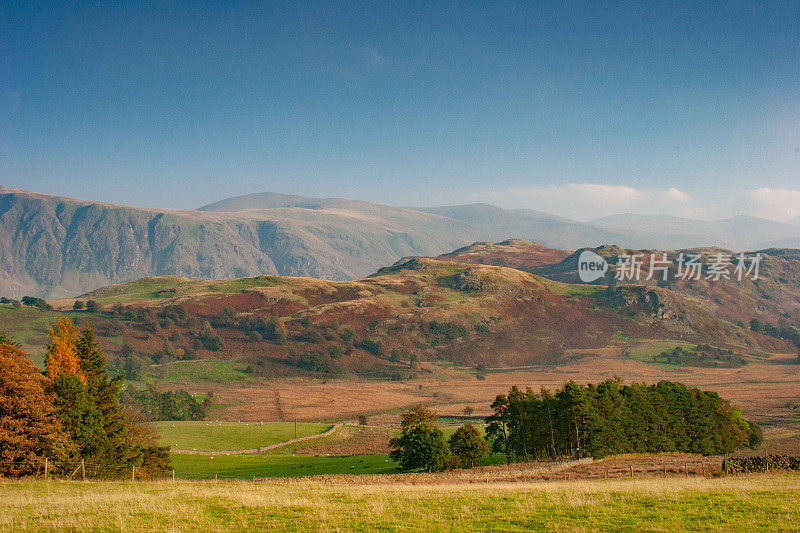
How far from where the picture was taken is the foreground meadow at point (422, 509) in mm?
22344

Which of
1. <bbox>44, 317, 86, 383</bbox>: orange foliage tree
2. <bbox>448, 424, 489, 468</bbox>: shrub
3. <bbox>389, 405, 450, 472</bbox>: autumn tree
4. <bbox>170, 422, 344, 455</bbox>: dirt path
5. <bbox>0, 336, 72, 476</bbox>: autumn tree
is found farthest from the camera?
<bbox>170, 422, 344, 455</bbox>: dirt path

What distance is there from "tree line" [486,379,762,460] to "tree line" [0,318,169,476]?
47754mm

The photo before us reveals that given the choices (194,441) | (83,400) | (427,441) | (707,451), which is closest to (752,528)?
(427,441)

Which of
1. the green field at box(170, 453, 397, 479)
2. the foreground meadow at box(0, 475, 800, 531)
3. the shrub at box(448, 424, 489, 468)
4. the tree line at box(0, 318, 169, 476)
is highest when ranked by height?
the foreground meadow at box(0, 475, 800, 531)

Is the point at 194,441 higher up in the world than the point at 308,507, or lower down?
lower down

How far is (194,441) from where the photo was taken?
95375 mm

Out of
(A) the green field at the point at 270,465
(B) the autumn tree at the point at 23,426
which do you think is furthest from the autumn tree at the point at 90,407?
(A) the green field at the point at 270,465

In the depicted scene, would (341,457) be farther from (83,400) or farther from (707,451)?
(707,451)

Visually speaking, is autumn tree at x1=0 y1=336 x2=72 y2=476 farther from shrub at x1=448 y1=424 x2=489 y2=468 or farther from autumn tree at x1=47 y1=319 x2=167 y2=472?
shrub at x1=448 y1=424 x2=489 y2=468

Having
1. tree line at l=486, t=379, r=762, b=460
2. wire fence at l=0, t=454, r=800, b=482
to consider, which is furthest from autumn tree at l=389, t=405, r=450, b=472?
tree line at l=486, t=379, r=762, b=460

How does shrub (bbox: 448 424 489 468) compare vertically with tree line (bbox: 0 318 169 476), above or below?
below

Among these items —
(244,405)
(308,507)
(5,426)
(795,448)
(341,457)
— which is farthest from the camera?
(244,405)

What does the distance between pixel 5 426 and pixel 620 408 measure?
68958mm

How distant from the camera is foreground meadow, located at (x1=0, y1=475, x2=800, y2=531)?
880 inches
